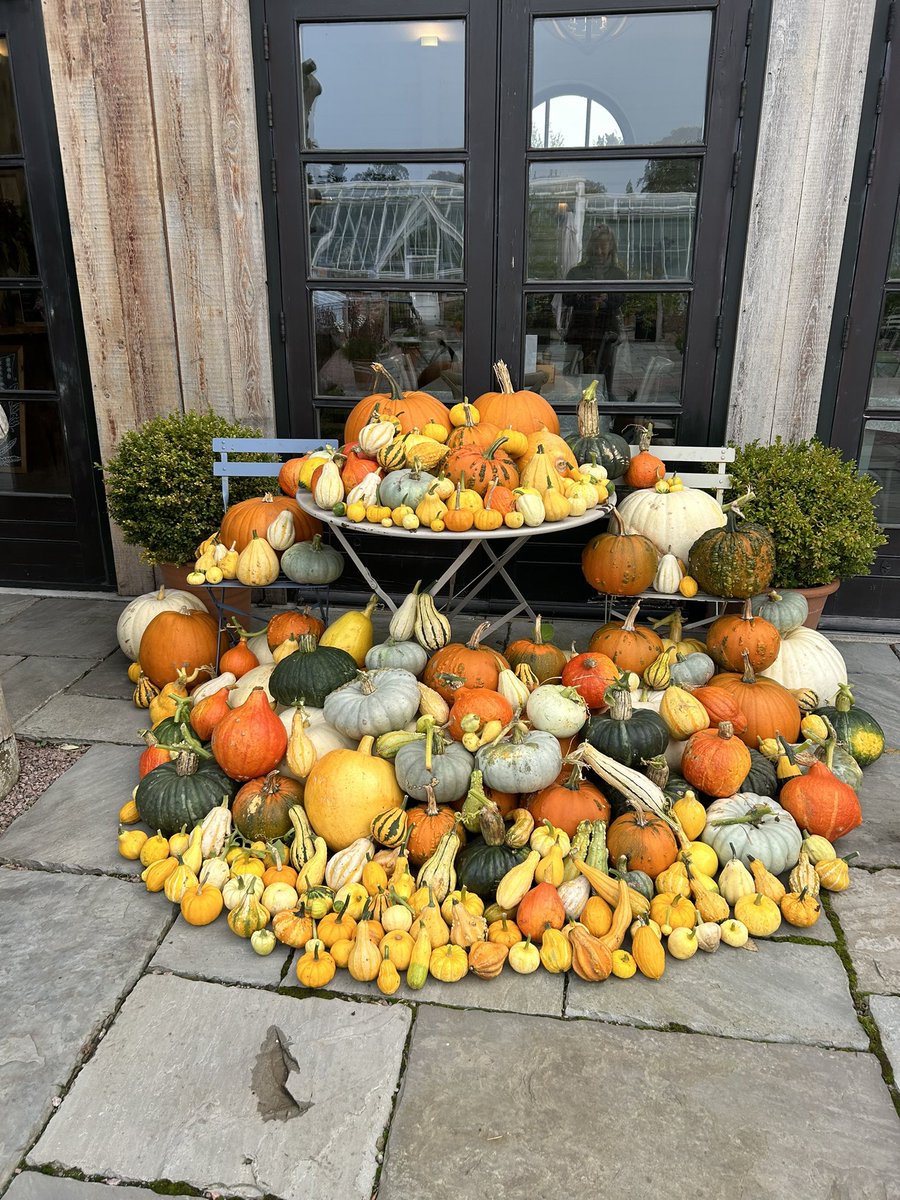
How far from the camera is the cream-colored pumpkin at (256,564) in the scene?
4.11 m

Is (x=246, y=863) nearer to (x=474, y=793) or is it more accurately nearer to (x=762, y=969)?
(x=474, y=793)

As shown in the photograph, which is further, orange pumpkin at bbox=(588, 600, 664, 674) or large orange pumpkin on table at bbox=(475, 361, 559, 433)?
large orange pumpkin on table at bbox=(475, 361, 559, 433)

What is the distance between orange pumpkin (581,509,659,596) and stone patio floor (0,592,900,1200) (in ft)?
5.44

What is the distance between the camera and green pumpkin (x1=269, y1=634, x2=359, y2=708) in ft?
11.6

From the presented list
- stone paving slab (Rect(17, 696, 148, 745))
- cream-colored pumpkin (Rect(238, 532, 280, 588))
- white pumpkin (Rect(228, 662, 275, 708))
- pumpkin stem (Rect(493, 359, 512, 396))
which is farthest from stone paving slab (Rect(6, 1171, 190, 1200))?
pumpkin stem (Rect(493, 359, 512, 396))

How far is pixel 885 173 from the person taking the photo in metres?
4.38

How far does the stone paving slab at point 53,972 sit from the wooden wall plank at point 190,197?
Result: 10.2ft

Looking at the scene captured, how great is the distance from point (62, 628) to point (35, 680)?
0.72 metres

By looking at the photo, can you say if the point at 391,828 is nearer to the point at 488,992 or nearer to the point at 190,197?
the point at 488,992

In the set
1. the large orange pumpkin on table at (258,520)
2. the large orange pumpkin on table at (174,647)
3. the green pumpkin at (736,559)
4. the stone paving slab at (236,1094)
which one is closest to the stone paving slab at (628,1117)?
the stone paving slab at (236,1094)

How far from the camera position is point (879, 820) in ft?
11.1

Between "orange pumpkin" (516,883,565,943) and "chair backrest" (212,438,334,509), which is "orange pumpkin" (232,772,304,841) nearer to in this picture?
"orange pumpkin" (516,883,565,943)

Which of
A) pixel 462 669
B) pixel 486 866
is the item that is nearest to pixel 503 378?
pixel 462 669

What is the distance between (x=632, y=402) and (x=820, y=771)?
2.50m
